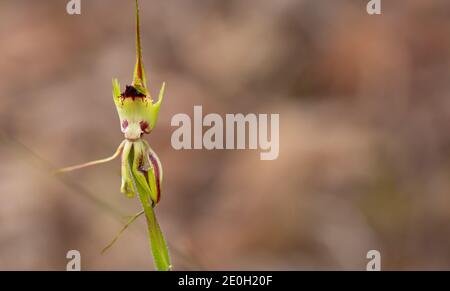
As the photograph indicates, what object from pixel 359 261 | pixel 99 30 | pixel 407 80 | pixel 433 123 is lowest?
pixel 359 261

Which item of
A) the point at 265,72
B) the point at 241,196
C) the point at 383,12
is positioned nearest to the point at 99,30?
the point at 265,72

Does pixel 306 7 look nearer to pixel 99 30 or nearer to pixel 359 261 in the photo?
pixel 99 30

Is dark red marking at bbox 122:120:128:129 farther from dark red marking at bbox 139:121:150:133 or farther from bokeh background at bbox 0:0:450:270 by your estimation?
bokeh background at bbox 0:0:450:270

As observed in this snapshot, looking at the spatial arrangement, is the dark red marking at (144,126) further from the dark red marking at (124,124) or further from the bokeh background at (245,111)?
the bokeh background at (245,111)

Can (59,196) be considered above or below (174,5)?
below

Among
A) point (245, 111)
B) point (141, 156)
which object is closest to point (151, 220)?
point (141, 156)
